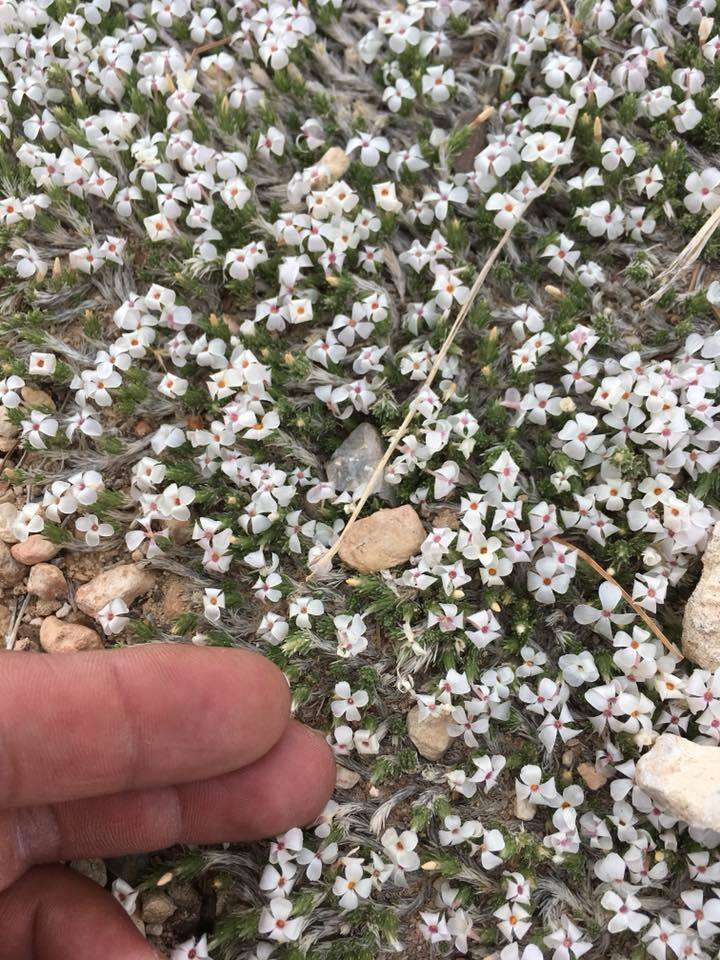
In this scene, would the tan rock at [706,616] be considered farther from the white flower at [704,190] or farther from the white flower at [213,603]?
the white flower at [213,603]

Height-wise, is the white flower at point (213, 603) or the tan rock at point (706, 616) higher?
the tan rock at point (706, 616)

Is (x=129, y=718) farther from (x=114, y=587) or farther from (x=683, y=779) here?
(x=683, y=779)

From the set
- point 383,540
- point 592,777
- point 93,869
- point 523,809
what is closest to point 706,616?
point 592,777

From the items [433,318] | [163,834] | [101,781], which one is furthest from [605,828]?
[433,318]

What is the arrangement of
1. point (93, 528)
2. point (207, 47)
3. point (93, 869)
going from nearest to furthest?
point (93, 869) < point (93, 528) < point (207, 47)

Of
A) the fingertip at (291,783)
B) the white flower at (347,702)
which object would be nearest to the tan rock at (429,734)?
the white flower at (347,702)

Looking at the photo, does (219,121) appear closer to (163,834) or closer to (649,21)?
(649,21)

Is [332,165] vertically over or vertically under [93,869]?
over
